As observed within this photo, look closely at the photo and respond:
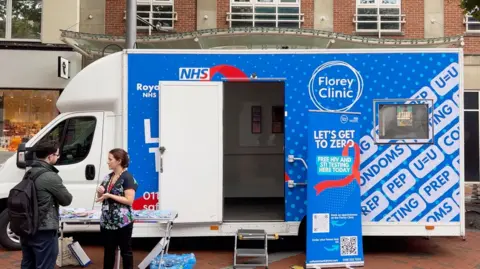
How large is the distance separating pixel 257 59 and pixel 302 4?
29.7ft

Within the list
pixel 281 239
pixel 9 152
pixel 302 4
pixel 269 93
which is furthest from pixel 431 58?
pixel 9 152

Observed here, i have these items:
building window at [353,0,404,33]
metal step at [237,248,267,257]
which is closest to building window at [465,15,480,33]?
building window at [353,0,404,33]

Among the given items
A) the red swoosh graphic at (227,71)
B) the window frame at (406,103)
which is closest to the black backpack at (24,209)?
the red swoosh graphic at (227,71)

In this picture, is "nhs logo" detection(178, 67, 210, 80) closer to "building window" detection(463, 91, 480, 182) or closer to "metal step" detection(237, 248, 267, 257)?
"metal step" detection(237, 248, 267, 257)

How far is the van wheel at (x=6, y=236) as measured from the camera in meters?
Result: 6.46

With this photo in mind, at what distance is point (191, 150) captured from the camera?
20.0 ft

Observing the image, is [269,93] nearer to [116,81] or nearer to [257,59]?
[257,59]

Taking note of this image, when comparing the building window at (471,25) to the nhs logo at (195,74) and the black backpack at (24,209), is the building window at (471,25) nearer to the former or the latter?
the nhs logo at (195,74)

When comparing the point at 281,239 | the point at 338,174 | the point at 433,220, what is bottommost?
the point at 281,239

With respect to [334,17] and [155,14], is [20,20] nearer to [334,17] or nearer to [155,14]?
[155,14]

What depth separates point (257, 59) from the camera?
6.25 meters

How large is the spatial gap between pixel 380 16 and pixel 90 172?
1136 cm

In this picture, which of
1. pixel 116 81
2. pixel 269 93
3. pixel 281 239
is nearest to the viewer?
pixel 116 81

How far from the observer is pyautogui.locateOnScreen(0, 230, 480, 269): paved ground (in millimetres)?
6082
